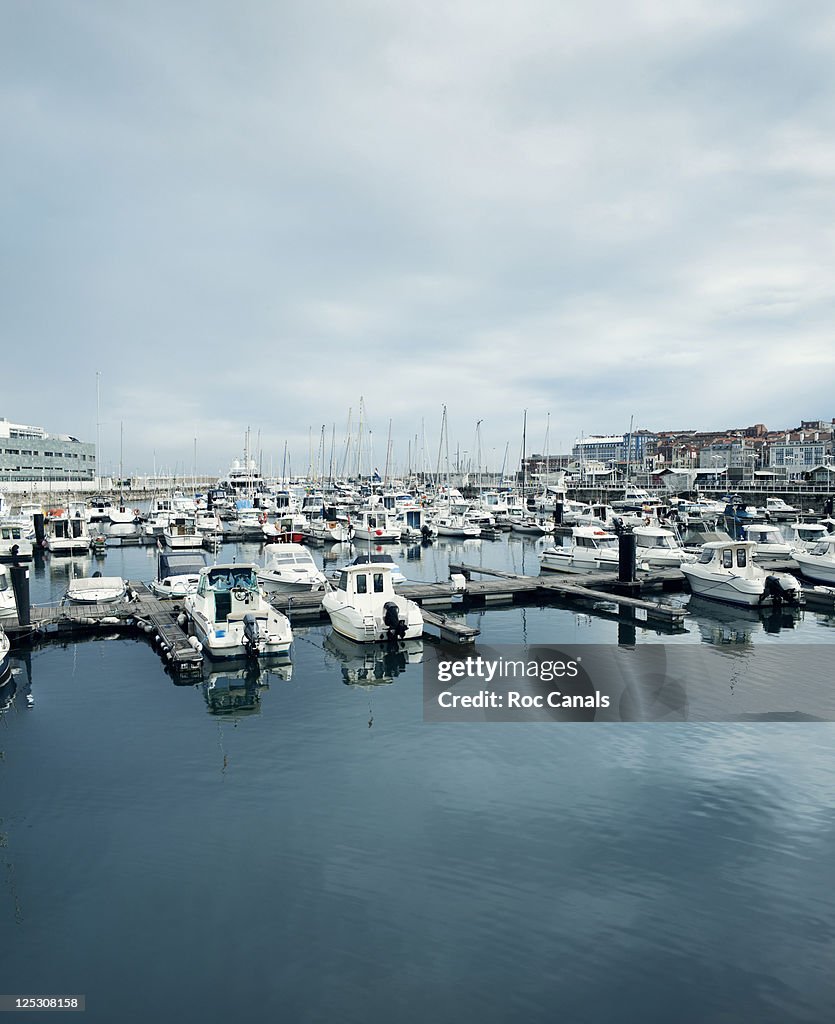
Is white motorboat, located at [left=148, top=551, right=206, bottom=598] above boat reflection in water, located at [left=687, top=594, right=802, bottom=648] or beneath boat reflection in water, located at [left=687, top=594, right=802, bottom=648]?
above

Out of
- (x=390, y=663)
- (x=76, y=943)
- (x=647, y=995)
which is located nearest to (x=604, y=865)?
(x=647, y=995)

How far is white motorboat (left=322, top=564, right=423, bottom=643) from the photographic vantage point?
27.3 m

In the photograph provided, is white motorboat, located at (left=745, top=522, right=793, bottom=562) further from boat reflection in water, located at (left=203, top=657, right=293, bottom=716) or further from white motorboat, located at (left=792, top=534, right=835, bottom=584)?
boat reflection in water, located at (left=203, top=657, right=293, bottom=716)

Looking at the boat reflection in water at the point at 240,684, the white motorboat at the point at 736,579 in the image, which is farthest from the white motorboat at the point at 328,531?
the boat reflection in water at the point at 240,684

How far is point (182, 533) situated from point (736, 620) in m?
48.7

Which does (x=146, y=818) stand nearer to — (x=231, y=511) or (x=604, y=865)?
(x=604, y=865)

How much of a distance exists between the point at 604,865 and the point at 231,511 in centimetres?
9608

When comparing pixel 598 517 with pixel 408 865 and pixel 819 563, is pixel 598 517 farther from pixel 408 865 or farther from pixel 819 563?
pixel 408 865

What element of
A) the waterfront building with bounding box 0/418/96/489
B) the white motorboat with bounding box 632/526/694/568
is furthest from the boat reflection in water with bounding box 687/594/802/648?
the waterfront building with bounding box 0/418/96/489

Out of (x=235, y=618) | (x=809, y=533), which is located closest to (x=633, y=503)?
(x=809, y=533)

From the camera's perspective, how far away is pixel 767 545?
48.7 meters

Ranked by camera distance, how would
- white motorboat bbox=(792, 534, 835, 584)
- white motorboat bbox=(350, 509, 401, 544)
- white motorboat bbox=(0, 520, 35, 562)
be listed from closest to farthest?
1. white motorboat bbox=(792, 534, 835, 584)
2. white motorboat bbox=(0, 520, 35, 562)
3. white motorboat bbox=(350, 509, 401, 544)

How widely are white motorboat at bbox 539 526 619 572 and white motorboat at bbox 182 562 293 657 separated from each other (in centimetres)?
2692

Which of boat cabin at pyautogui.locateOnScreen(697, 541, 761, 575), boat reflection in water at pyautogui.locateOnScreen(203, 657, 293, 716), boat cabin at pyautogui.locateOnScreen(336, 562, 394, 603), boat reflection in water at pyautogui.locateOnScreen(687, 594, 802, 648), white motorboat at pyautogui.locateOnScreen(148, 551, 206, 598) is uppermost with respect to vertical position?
boat cabin at pyautogui.locateOnScreen(697, 541, 761, 575)
